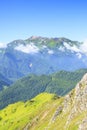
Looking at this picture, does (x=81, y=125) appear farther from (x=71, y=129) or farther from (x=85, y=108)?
(x=85, y=108)

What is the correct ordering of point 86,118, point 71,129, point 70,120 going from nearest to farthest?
1. point 86,118
2. point 71,129
3. point 70,120

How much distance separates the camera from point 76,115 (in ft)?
655

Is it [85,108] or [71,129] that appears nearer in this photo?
[71,129]

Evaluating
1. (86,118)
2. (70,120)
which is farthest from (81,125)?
(70,120)

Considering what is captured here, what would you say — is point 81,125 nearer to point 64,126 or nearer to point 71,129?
point 71,129

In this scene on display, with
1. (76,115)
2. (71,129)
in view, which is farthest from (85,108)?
(71,129)

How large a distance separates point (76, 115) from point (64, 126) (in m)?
9.71

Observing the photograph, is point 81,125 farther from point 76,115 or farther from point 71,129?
point 76,115

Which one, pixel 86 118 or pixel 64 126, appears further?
pixel 64 126

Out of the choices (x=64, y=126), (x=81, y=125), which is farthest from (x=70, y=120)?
(x=81, y=125)

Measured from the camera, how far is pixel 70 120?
197m

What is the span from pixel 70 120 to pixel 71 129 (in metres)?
15.2

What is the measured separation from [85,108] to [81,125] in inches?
1077

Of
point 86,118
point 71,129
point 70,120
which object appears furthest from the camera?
point 70,120
